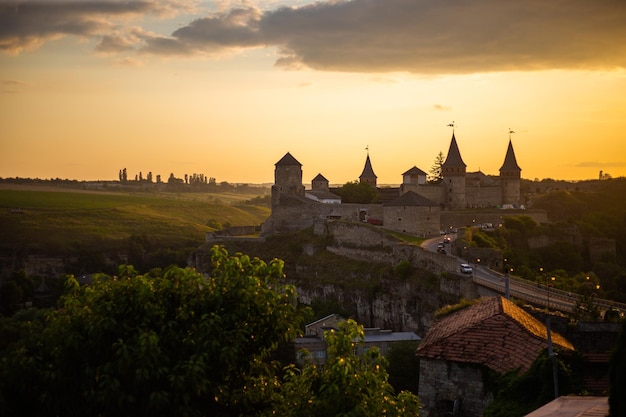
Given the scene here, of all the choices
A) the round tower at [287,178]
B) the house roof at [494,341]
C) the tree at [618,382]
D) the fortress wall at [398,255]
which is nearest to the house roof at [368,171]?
the round tower at [287,178]

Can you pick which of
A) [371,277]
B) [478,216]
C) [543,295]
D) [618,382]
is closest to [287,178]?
[371,277]

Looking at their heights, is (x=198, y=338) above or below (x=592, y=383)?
above

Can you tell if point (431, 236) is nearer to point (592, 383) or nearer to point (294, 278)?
point (294, 278)

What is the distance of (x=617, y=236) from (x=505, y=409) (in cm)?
5505

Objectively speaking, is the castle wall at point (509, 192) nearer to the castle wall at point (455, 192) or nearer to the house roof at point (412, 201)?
the castle wall at point (455, 192)

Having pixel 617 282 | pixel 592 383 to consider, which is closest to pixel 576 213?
pixel 617 282

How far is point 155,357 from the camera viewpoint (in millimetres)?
15000

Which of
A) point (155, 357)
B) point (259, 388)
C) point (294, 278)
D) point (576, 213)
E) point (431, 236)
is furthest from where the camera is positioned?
point (576, 213)

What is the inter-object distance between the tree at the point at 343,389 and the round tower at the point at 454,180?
5871 centimetres

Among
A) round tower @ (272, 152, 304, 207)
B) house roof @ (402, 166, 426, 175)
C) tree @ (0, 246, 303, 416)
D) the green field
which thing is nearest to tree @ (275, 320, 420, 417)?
tree @ (0, 246, 303, 416)

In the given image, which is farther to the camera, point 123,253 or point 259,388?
point 123,253

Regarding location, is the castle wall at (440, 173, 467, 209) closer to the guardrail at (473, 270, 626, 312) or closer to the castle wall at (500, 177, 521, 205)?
the castle wall at (500, 177, 521, 205)

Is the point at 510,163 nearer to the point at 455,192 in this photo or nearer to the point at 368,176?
the point at 455,192

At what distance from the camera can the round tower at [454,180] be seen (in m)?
74.4
